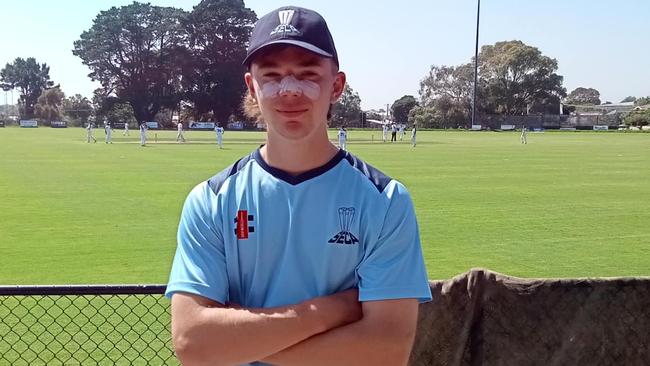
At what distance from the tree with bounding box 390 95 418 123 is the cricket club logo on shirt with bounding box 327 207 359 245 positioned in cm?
11050

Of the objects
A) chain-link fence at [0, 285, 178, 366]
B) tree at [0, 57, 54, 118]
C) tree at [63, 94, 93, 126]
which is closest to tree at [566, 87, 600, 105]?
tree at [63, 94, 93, 126]

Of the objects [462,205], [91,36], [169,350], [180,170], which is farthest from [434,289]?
[91,36]

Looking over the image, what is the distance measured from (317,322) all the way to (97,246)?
8200mm

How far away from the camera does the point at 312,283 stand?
2.16 m

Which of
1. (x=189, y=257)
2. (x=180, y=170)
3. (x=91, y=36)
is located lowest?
(x=180, y=170)

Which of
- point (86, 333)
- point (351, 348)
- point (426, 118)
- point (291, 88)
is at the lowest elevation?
point (426, 118)

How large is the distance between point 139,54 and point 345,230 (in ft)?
347

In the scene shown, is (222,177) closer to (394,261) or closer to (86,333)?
(394,261)

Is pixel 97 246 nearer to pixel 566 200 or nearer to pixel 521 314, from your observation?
pixel 521 314

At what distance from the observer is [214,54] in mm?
99875

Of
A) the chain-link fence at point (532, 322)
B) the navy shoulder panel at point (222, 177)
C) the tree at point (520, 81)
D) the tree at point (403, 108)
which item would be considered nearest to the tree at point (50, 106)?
the tree at point (403, 108)

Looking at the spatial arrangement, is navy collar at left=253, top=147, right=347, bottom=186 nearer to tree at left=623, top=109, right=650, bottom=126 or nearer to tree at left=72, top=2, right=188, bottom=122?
tree at left=623, top=109, right=650, bottom=126

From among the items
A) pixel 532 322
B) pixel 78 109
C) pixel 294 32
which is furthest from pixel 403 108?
pixel 294 32

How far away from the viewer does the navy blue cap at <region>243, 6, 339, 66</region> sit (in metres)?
2.13
